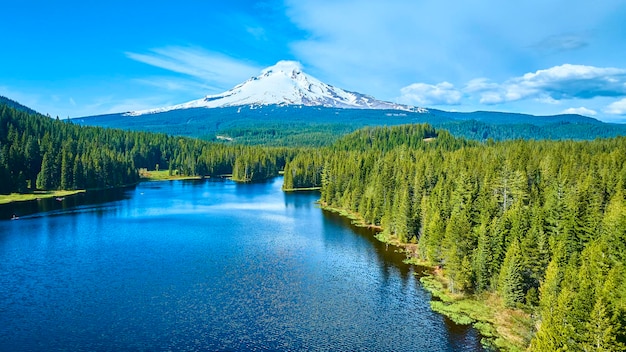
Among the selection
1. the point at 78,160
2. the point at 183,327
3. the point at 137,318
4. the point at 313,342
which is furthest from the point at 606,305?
the point at 78,160

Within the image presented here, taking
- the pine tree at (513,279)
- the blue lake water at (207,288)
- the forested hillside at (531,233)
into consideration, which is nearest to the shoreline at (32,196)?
the blue lake water at (207,288)

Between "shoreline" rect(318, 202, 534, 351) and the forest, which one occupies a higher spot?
the forest

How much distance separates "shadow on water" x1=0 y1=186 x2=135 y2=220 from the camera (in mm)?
113500

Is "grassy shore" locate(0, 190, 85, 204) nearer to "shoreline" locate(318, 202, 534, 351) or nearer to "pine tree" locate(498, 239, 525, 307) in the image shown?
"shoreline" locate(318, 202, 534, 351)

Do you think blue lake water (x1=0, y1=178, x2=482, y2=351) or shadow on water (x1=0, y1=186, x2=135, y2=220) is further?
shadow on water (x1=0, y1=186, x2=135, y2=220)

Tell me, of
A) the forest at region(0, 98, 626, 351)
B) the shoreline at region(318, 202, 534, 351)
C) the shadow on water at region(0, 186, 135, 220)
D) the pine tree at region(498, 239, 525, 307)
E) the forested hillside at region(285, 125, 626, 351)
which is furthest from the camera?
the shadow on water at region(0, 186, 135, 220)

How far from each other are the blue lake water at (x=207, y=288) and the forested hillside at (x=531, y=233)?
291 inches

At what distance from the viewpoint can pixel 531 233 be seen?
55938mm

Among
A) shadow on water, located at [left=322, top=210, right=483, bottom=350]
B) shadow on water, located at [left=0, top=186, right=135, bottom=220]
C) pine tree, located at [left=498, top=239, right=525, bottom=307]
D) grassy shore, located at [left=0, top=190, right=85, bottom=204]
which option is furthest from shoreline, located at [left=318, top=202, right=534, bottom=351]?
grassy shore, located at [left=0, top=190, right=85, bottom=204]

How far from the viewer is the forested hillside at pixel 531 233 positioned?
38.0 meters

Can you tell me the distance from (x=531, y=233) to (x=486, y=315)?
1146 cm

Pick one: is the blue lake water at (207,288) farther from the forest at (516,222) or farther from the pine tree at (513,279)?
the forest at (516,222)

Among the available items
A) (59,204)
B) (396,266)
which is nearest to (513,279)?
(396,266)

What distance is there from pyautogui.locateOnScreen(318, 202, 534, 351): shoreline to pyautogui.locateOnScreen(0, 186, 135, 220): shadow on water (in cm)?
9581
